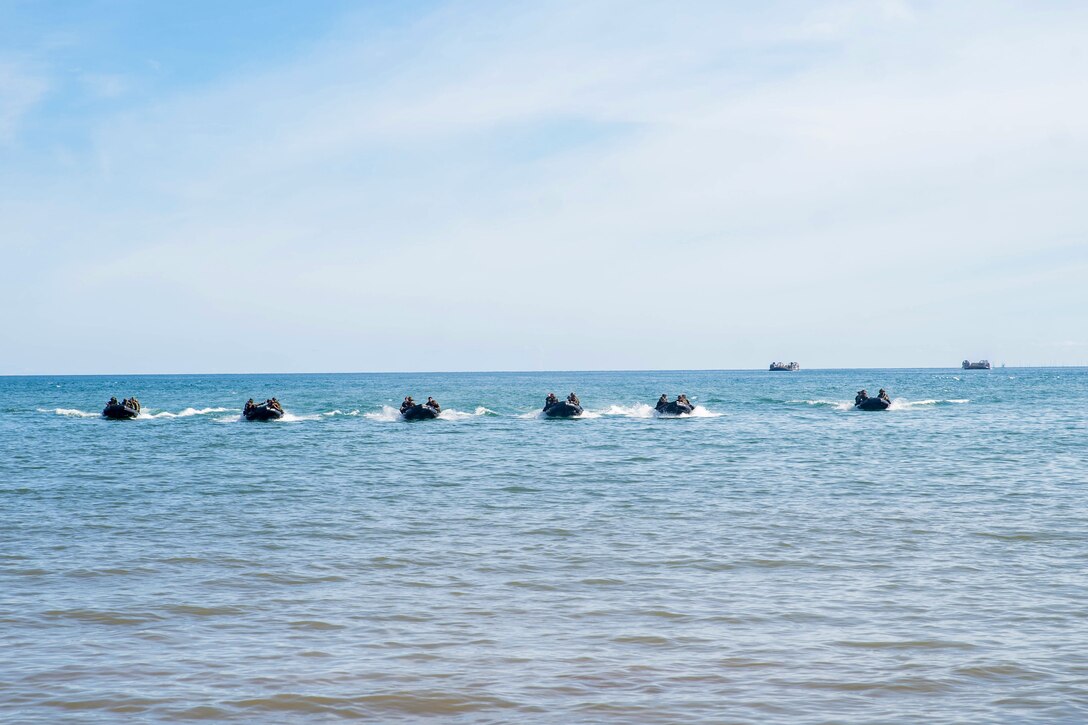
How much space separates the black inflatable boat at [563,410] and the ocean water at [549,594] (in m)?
26.6

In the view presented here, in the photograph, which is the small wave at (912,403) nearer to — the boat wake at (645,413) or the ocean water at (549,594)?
the boat wake at (645,413)

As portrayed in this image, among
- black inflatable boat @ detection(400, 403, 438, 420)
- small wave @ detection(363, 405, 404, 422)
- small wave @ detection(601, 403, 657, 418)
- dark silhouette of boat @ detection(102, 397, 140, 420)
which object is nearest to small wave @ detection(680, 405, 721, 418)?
small wave @ detection(601, 403, 657, 418)

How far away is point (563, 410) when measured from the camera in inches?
2136

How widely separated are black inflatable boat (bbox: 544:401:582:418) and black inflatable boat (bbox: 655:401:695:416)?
209 inches

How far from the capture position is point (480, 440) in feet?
128

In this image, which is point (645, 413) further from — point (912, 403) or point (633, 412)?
point (912, 403)

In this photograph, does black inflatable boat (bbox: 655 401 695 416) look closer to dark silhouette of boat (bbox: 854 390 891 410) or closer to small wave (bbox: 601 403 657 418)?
small wave (bbox: 601 403 657 418)

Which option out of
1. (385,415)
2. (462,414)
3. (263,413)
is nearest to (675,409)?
(462,414)

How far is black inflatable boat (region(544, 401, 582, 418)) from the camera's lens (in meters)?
54.3

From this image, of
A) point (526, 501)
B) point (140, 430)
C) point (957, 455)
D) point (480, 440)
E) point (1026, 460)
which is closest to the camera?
point (526, 501)

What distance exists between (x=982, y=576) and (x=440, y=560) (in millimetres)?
8001

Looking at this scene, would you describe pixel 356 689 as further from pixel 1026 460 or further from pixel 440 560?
pixel 1026 460

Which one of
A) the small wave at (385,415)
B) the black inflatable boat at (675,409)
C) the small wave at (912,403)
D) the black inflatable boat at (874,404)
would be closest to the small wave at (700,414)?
the black inflatable boat at (675,409)

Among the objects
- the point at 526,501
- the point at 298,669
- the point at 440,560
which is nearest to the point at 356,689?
the point at 298,669
